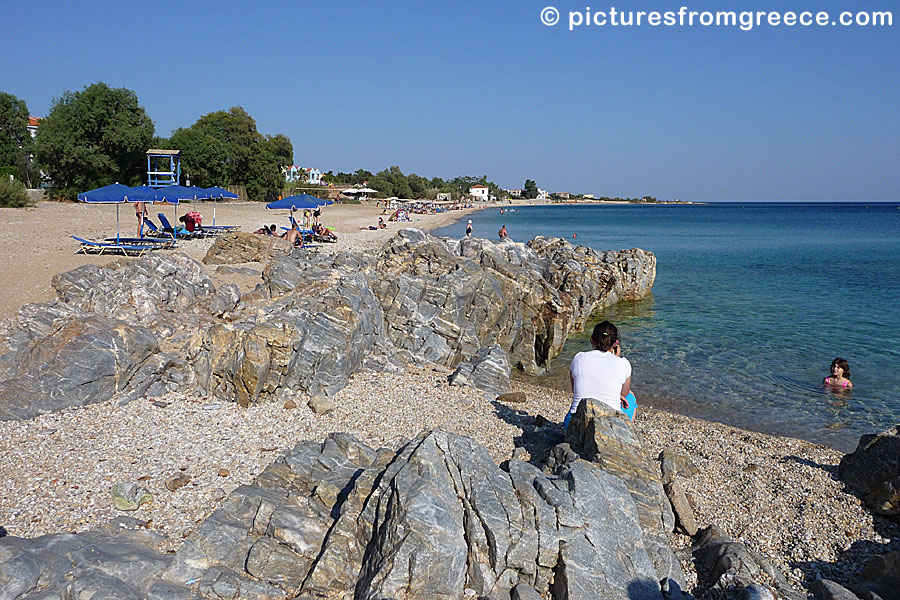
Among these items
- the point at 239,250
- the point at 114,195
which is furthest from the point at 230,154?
the point at 239,250

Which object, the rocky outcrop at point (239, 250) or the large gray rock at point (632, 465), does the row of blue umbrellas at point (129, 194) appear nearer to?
the rocky outcrop at point (239, 250)

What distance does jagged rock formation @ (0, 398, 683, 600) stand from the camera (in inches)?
178

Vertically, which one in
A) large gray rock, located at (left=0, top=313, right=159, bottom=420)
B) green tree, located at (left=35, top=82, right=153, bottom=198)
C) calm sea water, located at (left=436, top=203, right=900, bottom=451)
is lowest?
calm sea water, located at (left=436, top=203, right=900, bottom=451)

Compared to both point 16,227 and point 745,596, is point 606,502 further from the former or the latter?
point 16,227

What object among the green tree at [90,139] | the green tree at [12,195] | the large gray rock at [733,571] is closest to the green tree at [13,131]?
the green tree at [90,139]

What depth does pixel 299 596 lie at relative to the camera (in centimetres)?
473

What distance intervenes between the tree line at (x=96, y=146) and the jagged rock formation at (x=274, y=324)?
3709 cm

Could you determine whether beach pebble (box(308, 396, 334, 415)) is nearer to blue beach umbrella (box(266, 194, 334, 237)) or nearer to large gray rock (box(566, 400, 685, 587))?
large gray rock (box(566, 400, 685, 587))

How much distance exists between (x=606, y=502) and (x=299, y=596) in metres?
2.76

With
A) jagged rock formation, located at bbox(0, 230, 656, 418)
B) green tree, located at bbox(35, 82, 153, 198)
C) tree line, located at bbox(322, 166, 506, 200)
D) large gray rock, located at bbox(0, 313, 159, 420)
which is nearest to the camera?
large gray rock, located at bbox(0, 313, 159, 420)

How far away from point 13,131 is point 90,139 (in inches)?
711

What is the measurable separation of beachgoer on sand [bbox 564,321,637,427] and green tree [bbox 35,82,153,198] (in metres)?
50.9

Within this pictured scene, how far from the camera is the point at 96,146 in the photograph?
1969 inches

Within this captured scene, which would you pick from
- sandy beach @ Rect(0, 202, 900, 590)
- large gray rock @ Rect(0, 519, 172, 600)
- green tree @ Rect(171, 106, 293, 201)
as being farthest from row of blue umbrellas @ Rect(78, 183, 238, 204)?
green tree @ Rect(171, 106, 293, 201)
